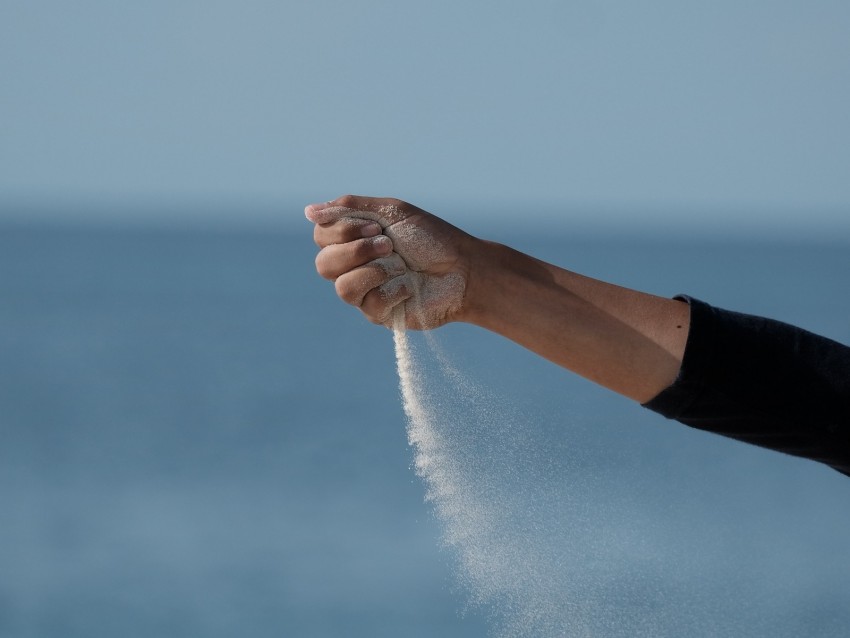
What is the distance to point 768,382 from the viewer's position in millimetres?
1661

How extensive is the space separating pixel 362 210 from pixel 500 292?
9.7 inches

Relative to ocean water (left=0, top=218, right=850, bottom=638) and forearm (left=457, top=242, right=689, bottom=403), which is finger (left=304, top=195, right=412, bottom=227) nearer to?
forearm (left=457, top=242, right=689, bottom=403)

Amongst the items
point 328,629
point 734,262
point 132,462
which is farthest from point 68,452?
point 734,262

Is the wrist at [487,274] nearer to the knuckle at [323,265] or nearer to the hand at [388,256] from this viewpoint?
the hand at [388,256]

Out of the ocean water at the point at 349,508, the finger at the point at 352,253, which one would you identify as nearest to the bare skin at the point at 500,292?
the finger at the point at 352,253

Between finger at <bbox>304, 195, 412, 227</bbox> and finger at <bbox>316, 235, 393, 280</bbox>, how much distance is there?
0.04 meters

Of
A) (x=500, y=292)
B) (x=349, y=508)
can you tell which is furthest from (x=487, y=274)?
(x=349, y=508)

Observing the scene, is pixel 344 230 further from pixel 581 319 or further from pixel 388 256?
pixel 581 319

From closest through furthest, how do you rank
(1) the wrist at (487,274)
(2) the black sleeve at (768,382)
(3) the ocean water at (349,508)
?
(2) the black sleeve at (768,382)
(1) the wrist at (487,274)
(3) the ocean water at (349,508)

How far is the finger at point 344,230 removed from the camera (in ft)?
5.68

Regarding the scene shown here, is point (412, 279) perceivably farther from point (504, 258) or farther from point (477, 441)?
point (477, 441)

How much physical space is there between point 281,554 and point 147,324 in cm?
2169

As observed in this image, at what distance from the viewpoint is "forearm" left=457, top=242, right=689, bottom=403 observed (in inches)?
67.7

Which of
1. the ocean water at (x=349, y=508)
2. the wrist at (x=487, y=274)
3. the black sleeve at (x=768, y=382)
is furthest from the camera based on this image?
the ocean water at (x=349, y=508)
